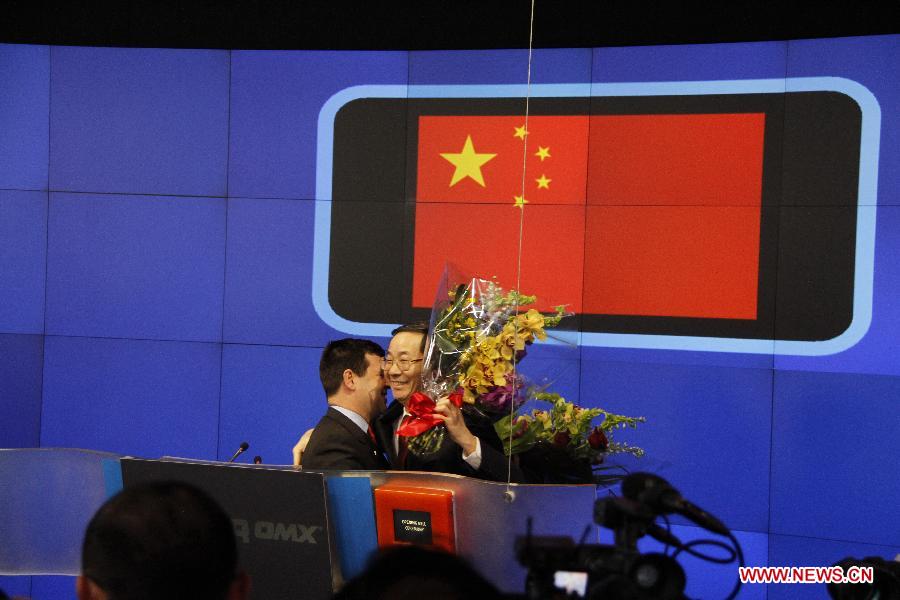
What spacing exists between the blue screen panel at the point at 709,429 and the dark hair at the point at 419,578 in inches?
132

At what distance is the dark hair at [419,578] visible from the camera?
0.82 metres

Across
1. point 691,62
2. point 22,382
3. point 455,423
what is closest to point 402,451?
point 455,423

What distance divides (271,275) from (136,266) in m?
0.76

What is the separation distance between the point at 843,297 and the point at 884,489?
34.4 inches

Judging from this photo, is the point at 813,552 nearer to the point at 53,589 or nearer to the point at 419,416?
the point at 419,416

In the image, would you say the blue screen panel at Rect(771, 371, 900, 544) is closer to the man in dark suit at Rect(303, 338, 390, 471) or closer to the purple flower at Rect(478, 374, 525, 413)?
the man in dark suit at Rect(303, 338, 390, 471)

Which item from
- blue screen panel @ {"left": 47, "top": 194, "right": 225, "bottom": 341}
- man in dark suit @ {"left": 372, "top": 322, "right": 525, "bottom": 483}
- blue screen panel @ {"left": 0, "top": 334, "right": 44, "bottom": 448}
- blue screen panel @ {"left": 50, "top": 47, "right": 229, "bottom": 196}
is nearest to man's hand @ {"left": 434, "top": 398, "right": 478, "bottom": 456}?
man in dark suit @ {"left": 372, "top": 322, "right": 525, "bottom": 483}

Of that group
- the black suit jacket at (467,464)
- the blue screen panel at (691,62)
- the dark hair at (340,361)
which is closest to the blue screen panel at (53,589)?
the dark hair at (340,361)

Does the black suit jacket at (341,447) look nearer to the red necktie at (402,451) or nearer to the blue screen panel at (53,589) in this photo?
the red necktie at (402,451)

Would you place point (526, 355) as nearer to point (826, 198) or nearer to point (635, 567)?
point (635, 567)

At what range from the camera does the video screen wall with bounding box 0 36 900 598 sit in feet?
13.2

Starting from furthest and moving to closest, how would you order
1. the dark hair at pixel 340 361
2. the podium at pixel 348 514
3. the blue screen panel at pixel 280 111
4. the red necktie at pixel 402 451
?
the blue screen panel at pixel 280 111 → the dark hair at pixel 340 361 → the red necktie at pixel 402 451 → the podium at pixel 348 514

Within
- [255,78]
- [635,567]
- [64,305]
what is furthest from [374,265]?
[635,567]

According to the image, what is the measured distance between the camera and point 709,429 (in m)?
4.16
